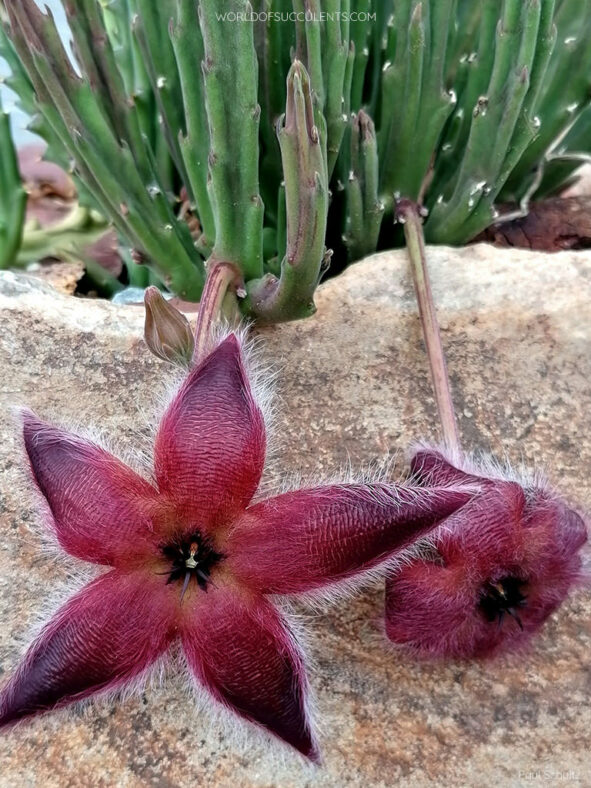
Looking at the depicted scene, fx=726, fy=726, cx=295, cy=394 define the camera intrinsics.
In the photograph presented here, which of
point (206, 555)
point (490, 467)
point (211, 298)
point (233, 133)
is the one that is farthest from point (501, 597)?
point (233, 133)

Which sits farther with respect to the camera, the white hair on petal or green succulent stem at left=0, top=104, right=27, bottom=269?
green succulent stem at left=0, top=104, right=27, bottom=269

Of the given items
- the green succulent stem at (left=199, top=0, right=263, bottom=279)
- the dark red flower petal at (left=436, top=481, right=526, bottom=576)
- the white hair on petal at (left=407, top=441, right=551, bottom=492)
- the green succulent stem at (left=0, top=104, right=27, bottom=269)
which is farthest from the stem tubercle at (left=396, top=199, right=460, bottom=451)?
the green succulent stem at (left=0, top=104, right=27, bottom=269)

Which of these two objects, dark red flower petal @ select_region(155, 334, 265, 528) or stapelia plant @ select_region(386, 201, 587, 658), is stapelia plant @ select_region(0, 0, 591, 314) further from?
stapelia plant @ select_region(386, 201, 587, 658)

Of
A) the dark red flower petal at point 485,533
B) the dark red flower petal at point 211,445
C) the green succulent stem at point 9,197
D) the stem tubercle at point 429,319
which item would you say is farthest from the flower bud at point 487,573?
the green succulent stem at point 9,197

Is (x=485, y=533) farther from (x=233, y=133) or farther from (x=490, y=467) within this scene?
(x=233, y=133)

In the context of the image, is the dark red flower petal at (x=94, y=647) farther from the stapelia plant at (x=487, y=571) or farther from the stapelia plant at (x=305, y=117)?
the stapelia plant at (x=305, y=117)

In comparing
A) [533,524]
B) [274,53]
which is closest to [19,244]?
[274,53]
